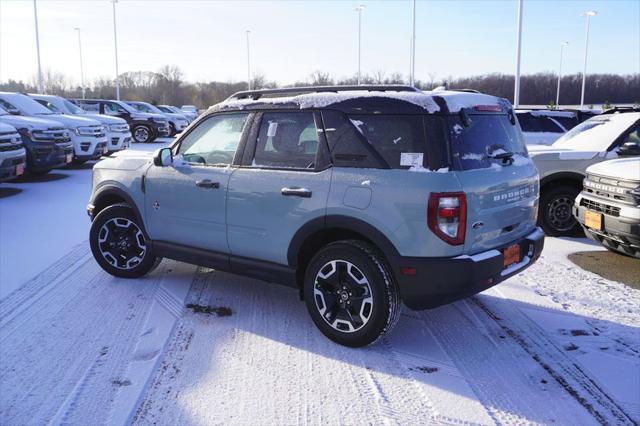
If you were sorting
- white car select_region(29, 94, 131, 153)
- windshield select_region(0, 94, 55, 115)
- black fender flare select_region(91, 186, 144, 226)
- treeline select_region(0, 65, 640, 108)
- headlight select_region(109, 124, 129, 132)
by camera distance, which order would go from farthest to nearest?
treeline select_region(0, 65, 640, 108)
headlight select_region(109, 124, 129, 132)
white car select_region(29, 94, 131, 153)
windshield select_region(0, 94, 55, 115)
black fender flare select_region(91, 186, 144, 226)

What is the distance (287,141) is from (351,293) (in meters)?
1.29

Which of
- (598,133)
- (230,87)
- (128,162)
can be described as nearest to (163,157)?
(128,162)

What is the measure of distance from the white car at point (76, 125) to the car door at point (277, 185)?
31.7 ft

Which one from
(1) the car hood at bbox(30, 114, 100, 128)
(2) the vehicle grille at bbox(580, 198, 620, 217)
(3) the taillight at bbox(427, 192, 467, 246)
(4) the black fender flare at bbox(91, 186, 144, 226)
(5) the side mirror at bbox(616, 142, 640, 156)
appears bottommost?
(2) the vehicle grille at bbox(580, 198, 620, 217)

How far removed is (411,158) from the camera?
3.53 meters

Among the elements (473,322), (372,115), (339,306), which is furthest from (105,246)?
(473,322)

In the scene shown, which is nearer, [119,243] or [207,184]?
[207,184]

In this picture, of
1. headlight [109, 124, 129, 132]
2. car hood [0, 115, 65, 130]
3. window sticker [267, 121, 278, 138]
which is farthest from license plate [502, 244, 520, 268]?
headlight [109, 124, 129, 132]

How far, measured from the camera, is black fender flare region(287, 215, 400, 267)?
11.7 ft

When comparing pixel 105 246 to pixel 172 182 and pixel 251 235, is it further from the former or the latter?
pixel 251 235

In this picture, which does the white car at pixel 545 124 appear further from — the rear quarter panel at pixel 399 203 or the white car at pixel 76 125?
the white car at pixel 76 125

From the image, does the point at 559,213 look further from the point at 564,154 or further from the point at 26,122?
the point at 26,122

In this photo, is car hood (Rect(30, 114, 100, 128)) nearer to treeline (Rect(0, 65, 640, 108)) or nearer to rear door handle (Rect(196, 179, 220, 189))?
rear door handle (Rect(196, 179, 220, 189))

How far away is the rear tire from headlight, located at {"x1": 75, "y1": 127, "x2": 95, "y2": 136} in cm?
1052
